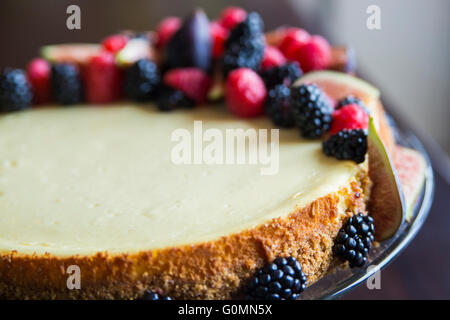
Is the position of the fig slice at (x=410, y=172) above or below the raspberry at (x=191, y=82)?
below

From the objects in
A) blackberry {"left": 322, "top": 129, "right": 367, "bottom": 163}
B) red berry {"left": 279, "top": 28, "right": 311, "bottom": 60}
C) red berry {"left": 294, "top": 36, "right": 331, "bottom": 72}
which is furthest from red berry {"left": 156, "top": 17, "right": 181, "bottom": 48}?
→ blackberry {"left": 322, "top": 129, "right": 367, "bottom": 163}

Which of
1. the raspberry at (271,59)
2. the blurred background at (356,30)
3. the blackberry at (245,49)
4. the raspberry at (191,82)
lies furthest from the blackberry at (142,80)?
the blurred background at (356,30)

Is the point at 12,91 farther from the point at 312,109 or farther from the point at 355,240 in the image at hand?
the point at 355,240

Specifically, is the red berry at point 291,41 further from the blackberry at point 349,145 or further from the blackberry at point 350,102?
the blackberry at point 349,145

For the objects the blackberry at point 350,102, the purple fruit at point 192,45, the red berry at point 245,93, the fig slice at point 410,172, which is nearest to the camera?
the fig slice at point 410,172

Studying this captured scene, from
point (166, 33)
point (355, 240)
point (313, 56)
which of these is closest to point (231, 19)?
point (166, 33)

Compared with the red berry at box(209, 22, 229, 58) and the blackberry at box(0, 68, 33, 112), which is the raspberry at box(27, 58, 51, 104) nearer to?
the blackberry at box(0, 68, 33, 112)

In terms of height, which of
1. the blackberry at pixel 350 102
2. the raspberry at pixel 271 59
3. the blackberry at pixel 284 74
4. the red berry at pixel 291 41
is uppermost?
the red berry at pixel 291 41
